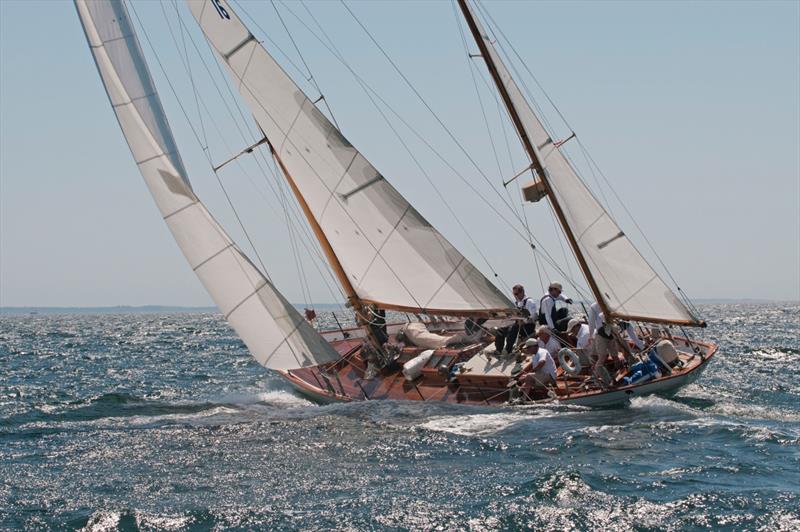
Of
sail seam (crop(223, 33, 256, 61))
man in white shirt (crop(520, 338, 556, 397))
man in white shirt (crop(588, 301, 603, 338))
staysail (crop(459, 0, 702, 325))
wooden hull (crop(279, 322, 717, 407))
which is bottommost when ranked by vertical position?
wooden hull (crop(279, 322, 717, 407))

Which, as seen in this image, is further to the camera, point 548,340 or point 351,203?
point 351,203

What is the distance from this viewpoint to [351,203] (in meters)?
20.5

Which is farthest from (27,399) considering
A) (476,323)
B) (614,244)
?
(614,244)

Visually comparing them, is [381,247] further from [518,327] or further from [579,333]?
[579,333]

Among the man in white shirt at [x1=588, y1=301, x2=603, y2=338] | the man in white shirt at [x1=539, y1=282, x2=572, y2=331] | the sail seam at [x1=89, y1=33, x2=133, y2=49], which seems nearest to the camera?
the man in white shirt at [x1=588, y1=301, x2=603, y2=338]

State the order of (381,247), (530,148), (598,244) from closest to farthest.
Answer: (598,244)
(530,148)
(381,247)

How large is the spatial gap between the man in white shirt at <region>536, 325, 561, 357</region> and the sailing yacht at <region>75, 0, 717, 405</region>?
35 centimetres

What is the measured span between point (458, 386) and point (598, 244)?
375 cm

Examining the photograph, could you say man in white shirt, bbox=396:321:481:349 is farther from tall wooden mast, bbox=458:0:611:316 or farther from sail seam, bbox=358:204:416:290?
tall wooden mast, bbox=458:0:611:316

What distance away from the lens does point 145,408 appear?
19203mm

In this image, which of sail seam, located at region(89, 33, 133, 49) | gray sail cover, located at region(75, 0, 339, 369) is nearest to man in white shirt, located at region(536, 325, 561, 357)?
gray sail cover, located at region(75, 0, 339, 369)

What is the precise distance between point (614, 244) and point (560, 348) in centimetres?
238

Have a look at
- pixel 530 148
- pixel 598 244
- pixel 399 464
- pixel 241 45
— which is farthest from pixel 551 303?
pixel 241 45

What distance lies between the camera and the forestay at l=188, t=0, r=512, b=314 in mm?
19828
